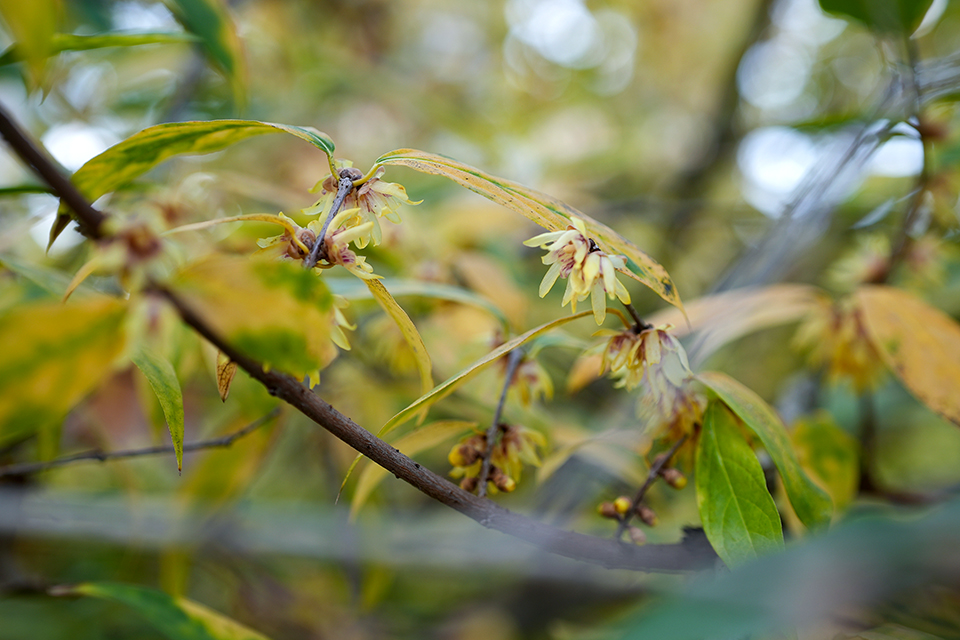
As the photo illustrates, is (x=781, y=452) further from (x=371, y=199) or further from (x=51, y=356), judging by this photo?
(x=51, y=356)

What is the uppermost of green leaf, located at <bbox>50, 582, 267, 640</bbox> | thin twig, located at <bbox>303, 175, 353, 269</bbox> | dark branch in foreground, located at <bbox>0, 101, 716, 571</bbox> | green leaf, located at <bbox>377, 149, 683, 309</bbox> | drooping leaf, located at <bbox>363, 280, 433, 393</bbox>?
green leaf, located at <bbox>377, 149, 683, 309</bbox>

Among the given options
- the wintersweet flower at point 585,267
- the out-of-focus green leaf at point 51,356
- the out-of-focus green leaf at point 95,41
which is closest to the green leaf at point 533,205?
the wintersweet flower at point 585,267

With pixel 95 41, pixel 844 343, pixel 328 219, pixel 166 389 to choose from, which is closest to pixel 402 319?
pixel 328 219

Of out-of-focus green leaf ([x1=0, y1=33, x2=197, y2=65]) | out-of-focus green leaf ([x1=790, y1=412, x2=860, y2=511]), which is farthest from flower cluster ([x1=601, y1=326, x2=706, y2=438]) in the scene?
out-of-focus green leaf ([x1=0, y1=33, x2=197, y2=65])

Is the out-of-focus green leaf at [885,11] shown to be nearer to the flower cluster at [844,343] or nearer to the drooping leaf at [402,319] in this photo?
the flower cluster at [844,343]

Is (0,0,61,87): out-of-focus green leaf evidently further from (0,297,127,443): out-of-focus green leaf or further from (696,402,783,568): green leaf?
(696,402,783,568): green leaf
